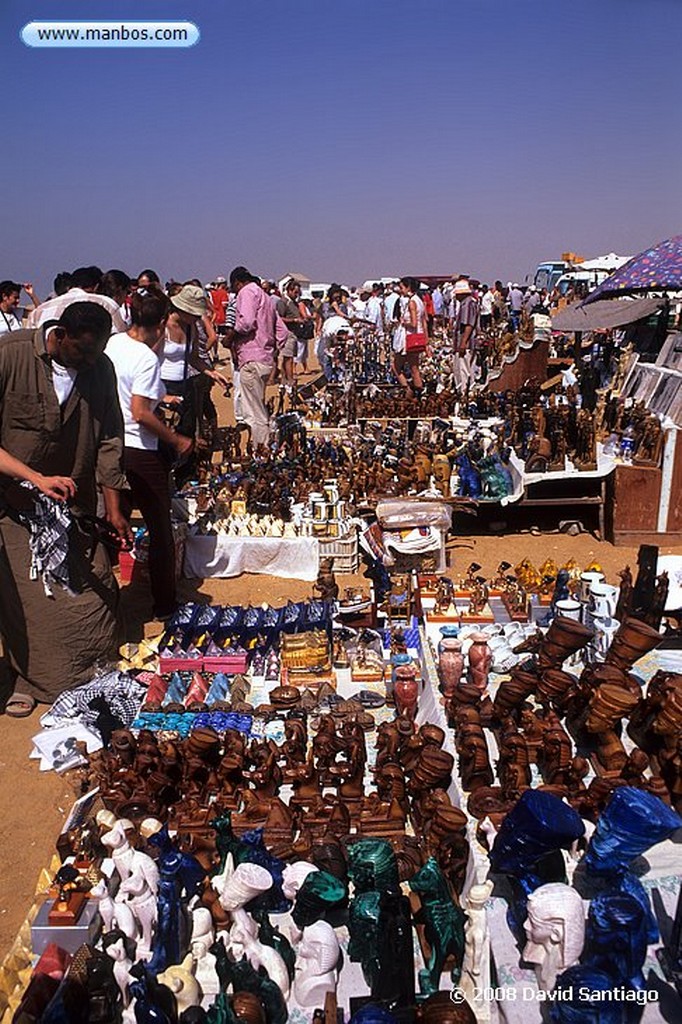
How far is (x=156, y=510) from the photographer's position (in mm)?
4691

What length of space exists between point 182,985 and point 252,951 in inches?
7.1

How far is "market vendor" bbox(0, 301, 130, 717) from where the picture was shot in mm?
3658

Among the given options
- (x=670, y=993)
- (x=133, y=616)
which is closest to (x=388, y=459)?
(x=133, y=616)

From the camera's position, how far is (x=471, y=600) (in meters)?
3.99

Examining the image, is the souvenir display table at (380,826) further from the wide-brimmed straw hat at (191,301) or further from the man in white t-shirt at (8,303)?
the man in white t-shirt at (8,303)

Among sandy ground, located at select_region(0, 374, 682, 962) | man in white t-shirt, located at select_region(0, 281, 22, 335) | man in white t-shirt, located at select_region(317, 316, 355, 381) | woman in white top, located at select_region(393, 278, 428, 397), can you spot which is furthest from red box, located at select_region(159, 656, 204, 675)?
man in white t-shirt, located at select_region(317, 316, 355, 381)

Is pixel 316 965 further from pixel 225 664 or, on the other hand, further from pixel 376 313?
pixel 376 313

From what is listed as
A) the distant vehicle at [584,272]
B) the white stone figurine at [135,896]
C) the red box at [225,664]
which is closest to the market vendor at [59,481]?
the red box at [225,664]

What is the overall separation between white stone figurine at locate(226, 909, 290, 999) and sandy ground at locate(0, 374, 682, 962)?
1.14 meters

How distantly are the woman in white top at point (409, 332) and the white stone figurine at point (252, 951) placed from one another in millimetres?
8057

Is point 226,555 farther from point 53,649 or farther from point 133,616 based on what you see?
point 53,649

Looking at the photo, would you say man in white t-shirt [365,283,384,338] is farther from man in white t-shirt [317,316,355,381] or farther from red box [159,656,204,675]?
red box [159,656,204,675]

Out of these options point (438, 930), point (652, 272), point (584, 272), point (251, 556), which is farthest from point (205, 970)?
point (584, 272)

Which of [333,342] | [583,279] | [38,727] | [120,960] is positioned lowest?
[38,727]
